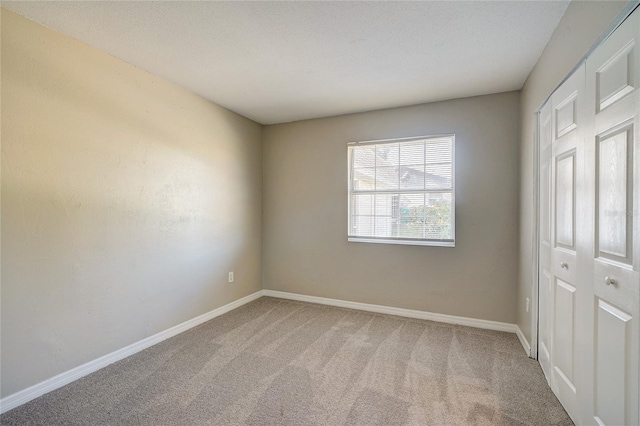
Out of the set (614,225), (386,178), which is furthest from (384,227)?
(614,225)

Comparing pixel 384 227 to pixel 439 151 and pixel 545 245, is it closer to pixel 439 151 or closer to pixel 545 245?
pixel 439 151

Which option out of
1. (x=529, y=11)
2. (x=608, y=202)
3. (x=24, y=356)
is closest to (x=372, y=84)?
(x=529, y=11)

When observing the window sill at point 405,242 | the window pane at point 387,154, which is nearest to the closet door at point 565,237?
the window sill at point 405,242

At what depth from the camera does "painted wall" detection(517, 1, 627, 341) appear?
1.43m

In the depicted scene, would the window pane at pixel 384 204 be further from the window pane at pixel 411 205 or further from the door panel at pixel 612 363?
the door panel at pixel 612 363

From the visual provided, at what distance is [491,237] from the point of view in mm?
3047

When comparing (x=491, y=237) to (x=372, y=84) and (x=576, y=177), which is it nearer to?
(x=576, y=177)

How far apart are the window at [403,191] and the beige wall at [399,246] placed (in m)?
0.09

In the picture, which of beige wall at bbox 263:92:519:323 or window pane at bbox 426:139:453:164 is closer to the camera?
beige wall at bbox 263:92:519:323

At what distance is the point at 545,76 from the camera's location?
216 centimetres

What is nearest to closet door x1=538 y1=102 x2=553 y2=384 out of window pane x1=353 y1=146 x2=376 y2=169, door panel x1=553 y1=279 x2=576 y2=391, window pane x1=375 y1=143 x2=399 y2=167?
door panel x1=553 y1=279 x2=576 y2=391

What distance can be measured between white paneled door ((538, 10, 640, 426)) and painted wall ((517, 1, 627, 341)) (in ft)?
0.34

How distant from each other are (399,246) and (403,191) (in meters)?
0.66

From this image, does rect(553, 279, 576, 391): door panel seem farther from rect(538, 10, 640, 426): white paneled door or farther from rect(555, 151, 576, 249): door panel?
rect(555, 151, 576, 249): door panel
